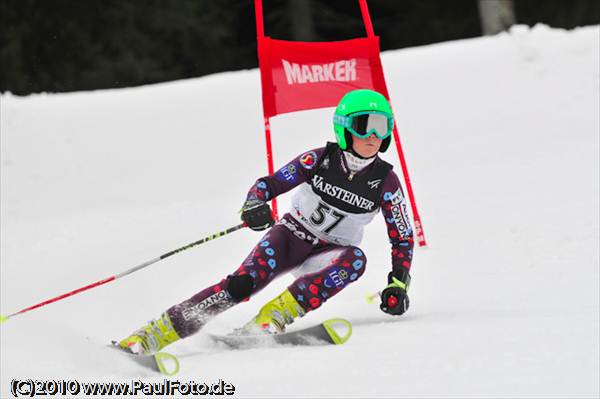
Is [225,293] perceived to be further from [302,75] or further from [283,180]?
[302,75]

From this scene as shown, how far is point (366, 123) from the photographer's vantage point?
4430 millimetres

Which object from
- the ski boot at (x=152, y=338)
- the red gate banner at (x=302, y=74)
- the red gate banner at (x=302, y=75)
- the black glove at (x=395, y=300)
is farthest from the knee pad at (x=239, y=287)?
the red gate banner at (x=302, y=74)

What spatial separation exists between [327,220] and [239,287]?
2.11ft

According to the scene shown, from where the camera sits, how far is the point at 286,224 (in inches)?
185

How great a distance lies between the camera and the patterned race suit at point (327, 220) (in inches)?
175

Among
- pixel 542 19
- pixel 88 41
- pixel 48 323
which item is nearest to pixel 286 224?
pixel 48 323

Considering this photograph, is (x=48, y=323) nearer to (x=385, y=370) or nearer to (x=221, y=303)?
(x=221, y=303)

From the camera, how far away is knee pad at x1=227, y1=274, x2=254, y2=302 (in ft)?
13.9

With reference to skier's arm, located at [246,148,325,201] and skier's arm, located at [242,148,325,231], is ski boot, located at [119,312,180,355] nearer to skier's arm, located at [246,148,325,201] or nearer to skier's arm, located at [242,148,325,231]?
skier's arm, located at [242,148,325,231]

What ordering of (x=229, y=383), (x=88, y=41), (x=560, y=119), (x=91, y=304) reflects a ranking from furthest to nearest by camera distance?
(x=88, y=41) → (x=560, y=119) → (x=91, y=304) → (x=229, y=383)

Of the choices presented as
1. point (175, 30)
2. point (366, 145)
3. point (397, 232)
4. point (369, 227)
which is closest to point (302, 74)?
point (369, 227)

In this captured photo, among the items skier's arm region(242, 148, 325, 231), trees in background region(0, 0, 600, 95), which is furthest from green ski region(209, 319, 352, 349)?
trees in background region(0, 0, 600, 95)

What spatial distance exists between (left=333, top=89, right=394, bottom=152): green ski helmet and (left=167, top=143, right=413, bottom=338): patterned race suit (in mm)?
174

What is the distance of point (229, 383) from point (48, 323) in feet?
6.38
